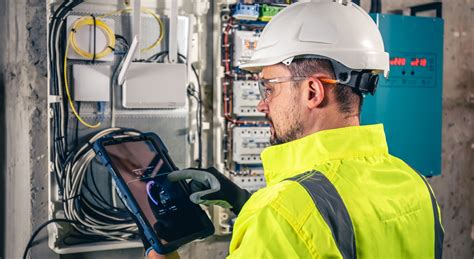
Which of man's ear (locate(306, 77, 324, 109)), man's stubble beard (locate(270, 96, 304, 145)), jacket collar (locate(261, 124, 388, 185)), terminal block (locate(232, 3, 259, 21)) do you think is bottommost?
jacket collar (locate(261, 124, 388, 185))

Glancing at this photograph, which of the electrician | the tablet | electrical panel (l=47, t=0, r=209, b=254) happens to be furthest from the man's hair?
electrical panel (l=47, t=0, r=209, b=254)

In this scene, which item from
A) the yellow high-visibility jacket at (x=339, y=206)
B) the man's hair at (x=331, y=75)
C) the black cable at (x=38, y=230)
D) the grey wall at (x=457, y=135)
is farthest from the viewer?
the grey wall at (x=457, y=135)

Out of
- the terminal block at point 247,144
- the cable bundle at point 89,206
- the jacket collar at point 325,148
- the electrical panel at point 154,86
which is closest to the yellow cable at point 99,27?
the electrical panel at point 154,86

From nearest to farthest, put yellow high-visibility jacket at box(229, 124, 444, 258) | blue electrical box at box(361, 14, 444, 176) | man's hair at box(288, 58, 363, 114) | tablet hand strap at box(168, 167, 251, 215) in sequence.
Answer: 1. yellow high-visibility jacket at box(229, 124, 444, 258)
2. man's hair at box(288, 58, 363, 114)
3. tablet hand strap at box(168, 167, 251, 215)
4. blue electrical box at box(361, 14, 444, 176)

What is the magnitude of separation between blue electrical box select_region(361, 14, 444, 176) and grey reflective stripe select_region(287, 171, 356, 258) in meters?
1.83

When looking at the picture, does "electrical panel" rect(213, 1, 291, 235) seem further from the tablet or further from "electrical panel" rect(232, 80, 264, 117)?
the tablet

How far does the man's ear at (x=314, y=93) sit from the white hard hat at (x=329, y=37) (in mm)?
69

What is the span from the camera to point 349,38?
1.59 m

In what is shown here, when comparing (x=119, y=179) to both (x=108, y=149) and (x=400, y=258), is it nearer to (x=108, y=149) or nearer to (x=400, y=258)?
(x=108, y=149)

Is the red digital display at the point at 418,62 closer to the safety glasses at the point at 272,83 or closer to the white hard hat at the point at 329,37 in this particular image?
the white hard hat at the point at 329,37

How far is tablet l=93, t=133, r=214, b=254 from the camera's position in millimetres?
2156

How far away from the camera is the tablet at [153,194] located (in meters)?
2.16

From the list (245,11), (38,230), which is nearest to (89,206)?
(38,230)

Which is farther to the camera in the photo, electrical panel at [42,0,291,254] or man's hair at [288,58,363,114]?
electrical panel at [42,0,291,254]
